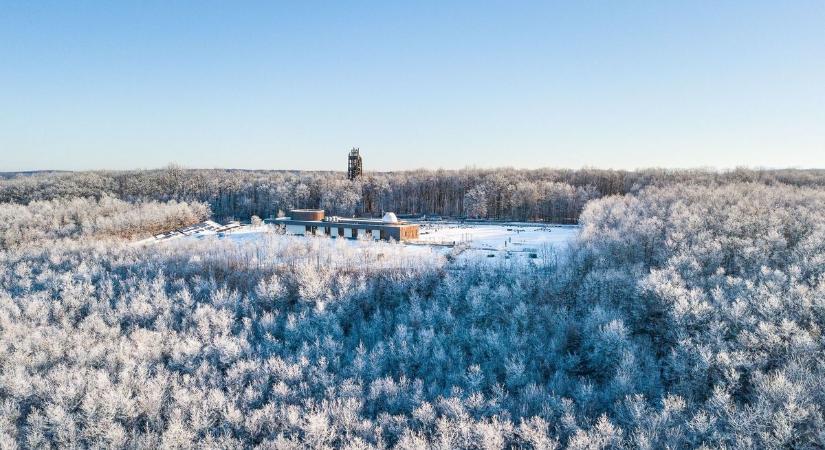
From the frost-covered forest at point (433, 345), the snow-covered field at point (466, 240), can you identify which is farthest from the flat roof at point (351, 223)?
the frost-covered forest at point (433, 345)

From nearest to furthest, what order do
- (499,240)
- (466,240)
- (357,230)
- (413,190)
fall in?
1. (466,240)
2. (499,240)
3. (357,230)
4. (413,190)

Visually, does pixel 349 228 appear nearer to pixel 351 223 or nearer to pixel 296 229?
pixel 351 223

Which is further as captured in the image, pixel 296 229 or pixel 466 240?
pixel 296 229

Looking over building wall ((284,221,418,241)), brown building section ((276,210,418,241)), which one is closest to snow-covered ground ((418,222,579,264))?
building wall ((284,221,418,241))

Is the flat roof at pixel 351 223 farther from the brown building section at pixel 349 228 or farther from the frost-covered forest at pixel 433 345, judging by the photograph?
the frost-covered forest at pixel 433 345

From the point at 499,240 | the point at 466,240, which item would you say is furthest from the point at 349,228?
the point at 499,240
